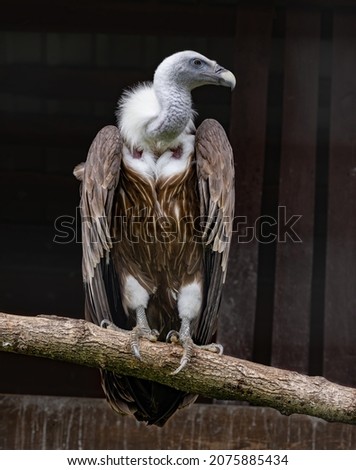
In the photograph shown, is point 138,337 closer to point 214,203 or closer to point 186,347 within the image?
point 186,347

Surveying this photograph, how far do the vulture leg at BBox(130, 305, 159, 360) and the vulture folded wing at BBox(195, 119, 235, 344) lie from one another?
351mm

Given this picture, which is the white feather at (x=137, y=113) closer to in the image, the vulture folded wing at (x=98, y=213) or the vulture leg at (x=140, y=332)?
the vulture folded wing at (x=98, y=213)

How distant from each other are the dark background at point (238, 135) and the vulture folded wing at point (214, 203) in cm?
127

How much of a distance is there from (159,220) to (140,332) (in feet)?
2.63

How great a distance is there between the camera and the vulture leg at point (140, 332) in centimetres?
534

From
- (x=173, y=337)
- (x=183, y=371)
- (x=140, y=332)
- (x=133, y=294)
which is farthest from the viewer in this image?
(x=133, y=294)

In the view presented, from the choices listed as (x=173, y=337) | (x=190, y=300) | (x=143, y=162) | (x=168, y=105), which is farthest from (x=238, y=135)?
(x=173, y=337)

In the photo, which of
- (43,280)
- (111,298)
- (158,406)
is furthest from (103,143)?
(43,280)

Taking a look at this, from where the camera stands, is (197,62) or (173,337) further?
(197,62)

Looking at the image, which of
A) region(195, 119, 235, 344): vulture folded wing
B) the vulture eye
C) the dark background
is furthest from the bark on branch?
the dark background

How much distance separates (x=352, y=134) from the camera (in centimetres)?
757

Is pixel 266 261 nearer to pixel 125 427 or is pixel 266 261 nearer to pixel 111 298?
pixel 125 427

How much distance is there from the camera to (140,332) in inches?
221

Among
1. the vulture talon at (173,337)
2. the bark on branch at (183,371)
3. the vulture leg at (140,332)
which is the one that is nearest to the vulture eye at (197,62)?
the vulture leg at (140,332)
